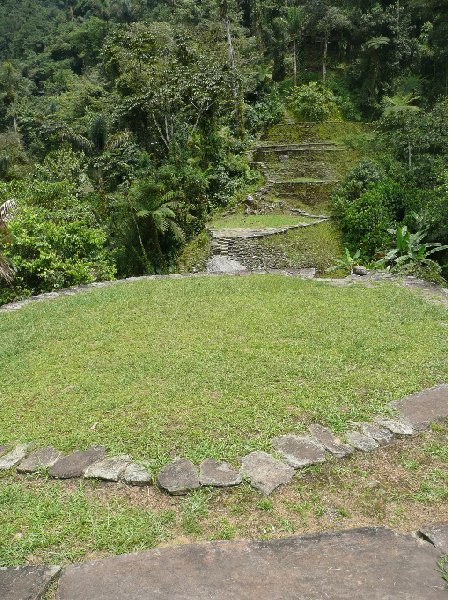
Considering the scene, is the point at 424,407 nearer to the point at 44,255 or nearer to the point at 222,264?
the point at 44,255

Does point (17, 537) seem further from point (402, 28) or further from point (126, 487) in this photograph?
point (402, 28)

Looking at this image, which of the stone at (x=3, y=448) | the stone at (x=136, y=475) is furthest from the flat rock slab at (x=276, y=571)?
the stone at (x=3, y=448)

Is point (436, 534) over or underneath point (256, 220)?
over

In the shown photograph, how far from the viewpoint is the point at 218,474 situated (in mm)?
2811

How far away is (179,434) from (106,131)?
14164 mm

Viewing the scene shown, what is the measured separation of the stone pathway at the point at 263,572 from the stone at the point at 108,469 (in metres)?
0.69

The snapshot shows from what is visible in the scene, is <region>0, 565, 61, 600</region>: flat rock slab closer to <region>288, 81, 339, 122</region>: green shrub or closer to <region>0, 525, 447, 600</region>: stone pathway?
<region>0, 525, 447, 600</region>: stone pathway

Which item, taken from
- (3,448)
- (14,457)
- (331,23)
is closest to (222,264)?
(3,448)

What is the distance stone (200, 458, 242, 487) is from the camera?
9.00 feet

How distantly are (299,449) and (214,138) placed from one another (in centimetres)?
1340

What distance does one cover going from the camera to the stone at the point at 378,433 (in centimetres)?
307

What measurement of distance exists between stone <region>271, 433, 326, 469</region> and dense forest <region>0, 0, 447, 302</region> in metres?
5.54

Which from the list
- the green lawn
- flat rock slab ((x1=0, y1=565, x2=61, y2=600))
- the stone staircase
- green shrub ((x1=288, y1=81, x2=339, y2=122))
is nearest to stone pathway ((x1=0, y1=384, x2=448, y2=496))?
flat rock slab ((x1=0, y1=565, x2=61, y2=600))

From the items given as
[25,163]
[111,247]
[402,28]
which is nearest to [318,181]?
[111,247]
